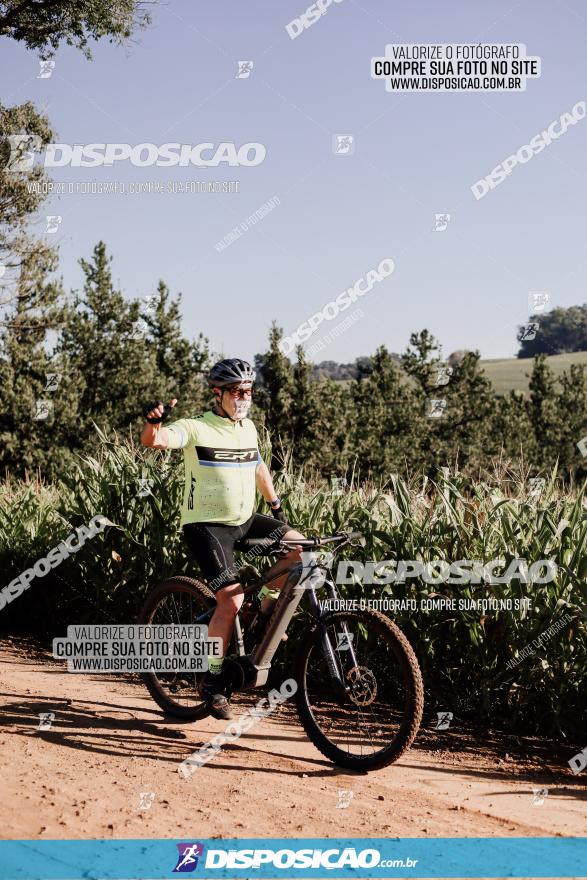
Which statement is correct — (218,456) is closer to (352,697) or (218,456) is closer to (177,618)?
(177,618)

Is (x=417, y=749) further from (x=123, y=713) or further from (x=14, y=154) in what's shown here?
(x=14, y=154)

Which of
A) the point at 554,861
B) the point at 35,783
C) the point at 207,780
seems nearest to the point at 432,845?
the point at 554,861

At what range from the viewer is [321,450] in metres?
42.4

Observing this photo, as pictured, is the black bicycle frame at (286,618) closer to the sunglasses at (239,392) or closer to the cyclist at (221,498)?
the cyclist at (221,498)

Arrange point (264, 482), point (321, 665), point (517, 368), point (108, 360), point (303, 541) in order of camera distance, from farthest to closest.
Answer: point (517, 368)
point (108, 360)
point (264, 482)
point (321, 665)
point (303, 541)

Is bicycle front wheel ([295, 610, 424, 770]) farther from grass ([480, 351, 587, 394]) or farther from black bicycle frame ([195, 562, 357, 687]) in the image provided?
grass ([480, 351, 587, 394])

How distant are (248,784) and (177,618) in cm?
162

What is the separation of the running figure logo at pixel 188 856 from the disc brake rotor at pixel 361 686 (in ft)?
4.21

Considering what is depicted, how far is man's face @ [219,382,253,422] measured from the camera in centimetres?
520

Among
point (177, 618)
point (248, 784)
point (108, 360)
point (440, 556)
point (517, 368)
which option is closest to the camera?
point (248, 784)

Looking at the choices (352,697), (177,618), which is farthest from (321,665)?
(177,618)

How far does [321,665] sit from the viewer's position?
5.21 metres

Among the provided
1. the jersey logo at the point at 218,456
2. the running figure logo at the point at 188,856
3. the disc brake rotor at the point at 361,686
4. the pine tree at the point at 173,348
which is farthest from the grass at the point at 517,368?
the running figure logo at the point at 188,856

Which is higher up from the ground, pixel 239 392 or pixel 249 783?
pixel 239 392
